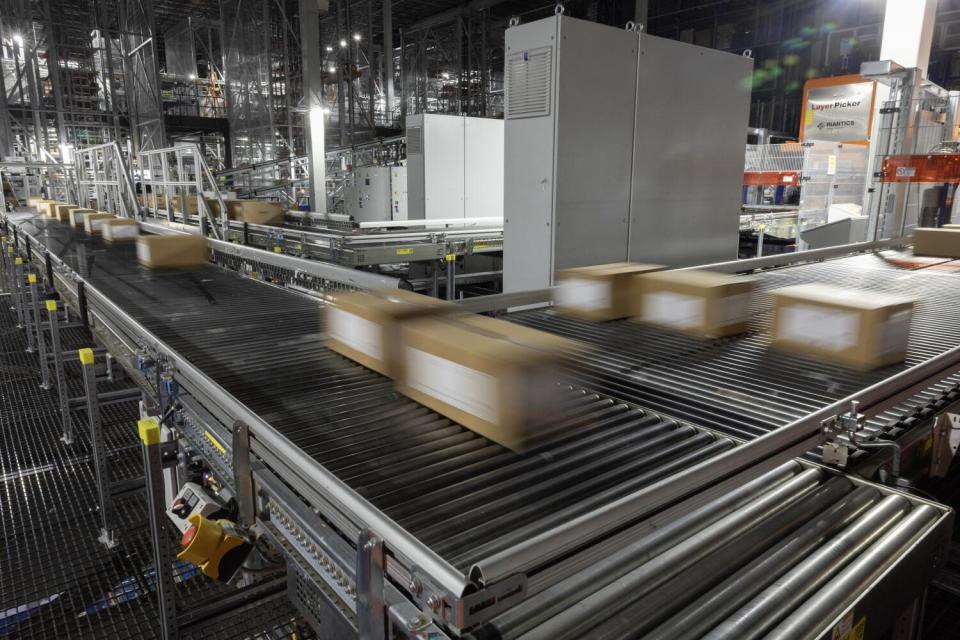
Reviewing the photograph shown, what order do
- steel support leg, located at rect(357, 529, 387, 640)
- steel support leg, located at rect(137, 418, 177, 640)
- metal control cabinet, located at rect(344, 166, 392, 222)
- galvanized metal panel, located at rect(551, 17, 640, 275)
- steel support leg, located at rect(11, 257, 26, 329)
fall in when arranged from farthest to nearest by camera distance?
metal control cabinet, located at rect(344, 166, 392, 222)
steel support leg, located at rect(11, 257, 26, 329)
galvanized metal panel, located at rect(551, 17, 640, 275)
steel support leg, located at rect(137, 418, 177, 640)
steel support leg, located at rect(357, 529, 387, 640)

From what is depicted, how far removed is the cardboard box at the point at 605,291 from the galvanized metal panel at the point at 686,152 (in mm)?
2242

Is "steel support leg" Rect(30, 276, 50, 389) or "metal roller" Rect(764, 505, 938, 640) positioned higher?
"metal roller" Rect(764, 505, 938, 640)

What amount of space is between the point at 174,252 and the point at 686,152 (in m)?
4.20

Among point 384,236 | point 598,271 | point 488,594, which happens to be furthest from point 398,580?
point 384,236

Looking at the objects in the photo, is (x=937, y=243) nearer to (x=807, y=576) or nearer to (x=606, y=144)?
(x=606, y=144)

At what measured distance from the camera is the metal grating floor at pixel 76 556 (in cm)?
309

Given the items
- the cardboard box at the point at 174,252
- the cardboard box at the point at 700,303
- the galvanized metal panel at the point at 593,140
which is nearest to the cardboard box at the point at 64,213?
the cardboard box at the point at 174,252

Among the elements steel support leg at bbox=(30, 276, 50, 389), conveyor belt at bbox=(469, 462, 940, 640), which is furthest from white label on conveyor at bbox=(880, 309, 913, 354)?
steel support leg at bbox=(30, 276, 50, 389)

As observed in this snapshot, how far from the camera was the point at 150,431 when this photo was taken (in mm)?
2068

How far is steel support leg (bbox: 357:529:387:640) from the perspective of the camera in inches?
38.8

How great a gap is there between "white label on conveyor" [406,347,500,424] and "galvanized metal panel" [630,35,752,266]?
3583mm

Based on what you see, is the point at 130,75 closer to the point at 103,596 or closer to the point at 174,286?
the point at 174,286

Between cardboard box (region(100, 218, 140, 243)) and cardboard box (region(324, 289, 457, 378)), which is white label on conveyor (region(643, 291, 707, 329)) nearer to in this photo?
cardboard box (region(324, 289, 457, 378))

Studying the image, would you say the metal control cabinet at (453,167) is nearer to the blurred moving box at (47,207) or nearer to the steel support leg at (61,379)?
the steel support leg at (61,379)
